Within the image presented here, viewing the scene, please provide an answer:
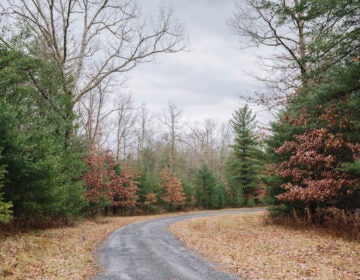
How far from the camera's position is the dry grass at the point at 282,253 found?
790 centimetres

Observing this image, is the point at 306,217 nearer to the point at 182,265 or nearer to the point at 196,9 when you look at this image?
the point at 182,265

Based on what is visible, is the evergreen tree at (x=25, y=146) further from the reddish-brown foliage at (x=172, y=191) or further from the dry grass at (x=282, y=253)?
the reddish-brown foliage at (x=172, y=191)

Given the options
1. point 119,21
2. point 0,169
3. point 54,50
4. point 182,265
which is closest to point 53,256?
point 0,169

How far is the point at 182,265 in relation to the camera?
8750 mm

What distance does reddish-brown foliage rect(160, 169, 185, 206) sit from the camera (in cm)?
3609

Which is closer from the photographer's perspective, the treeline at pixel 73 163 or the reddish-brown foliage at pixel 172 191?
the treeline at pixel 73 163

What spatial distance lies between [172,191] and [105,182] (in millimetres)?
13628

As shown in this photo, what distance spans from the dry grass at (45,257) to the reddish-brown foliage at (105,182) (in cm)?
947

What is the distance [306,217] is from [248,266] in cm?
927

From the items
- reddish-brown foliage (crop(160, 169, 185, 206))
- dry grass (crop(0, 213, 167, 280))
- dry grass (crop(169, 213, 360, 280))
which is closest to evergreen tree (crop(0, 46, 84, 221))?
dry grass (crop(0, 213, 167, 280))

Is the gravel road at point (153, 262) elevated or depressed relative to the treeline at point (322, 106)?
depressed

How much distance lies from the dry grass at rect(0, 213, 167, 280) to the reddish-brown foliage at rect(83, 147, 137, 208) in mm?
9474

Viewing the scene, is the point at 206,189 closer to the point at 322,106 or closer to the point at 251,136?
the point at 251,136

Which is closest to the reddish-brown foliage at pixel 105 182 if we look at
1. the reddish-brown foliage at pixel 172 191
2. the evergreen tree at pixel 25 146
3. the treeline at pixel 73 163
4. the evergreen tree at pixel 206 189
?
the treeline at pixel 73 163
